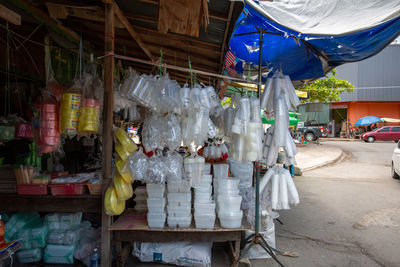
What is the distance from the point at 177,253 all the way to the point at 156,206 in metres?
0.70

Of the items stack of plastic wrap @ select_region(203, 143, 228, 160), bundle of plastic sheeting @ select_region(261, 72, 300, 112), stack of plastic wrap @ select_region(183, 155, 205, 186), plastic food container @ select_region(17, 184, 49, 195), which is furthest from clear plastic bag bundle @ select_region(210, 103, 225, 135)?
plastic food container @ select_region(17, 184, 49, 195)

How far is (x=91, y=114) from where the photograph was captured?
2580 millimetres

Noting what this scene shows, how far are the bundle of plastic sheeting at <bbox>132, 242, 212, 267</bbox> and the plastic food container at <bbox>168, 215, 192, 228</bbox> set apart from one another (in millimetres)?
385

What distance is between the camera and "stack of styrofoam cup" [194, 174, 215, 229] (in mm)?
2744

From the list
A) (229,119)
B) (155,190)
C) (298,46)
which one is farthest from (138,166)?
(298,46)

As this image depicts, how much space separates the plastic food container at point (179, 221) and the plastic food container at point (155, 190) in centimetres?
29

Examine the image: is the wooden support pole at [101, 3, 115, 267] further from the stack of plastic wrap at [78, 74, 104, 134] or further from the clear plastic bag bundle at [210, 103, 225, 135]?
the clear plastic bag bundle at [210, 103, 225, 135]

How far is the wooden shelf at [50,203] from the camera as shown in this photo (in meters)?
2.81

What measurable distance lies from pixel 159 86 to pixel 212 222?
166cm

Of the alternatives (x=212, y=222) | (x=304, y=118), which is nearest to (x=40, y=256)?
(x=212, y=222)

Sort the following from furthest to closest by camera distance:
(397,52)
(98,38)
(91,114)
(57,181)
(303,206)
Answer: (397,52), (303,206), (98,38), (57,181), (91,114)

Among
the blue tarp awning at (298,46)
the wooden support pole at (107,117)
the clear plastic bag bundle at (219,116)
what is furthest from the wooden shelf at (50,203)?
the blue tarp awning at (298,46)

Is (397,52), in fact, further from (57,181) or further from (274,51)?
(57,181)

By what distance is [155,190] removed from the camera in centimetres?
275
